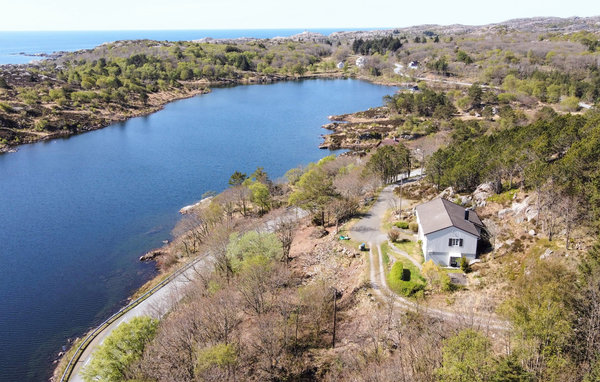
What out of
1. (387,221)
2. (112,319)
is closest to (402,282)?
(387,221)

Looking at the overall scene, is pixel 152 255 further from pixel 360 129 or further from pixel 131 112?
pixel 131 112

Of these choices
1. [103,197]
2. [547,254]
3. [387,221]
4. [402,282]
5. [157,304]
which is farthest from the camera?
[103,197]

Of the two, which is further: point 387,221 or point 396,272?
point 387,221

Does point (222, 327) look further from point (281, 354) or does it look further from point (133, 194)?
point (133, 194)

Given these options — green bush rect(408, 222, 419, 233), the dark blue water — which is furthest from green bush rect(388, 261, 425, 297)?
the dark blue water

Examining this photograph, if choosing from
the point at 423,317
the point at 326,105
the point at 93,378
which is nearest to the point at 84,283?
the point at 93,378

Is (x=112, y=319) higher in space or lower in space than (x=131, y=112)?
lower
